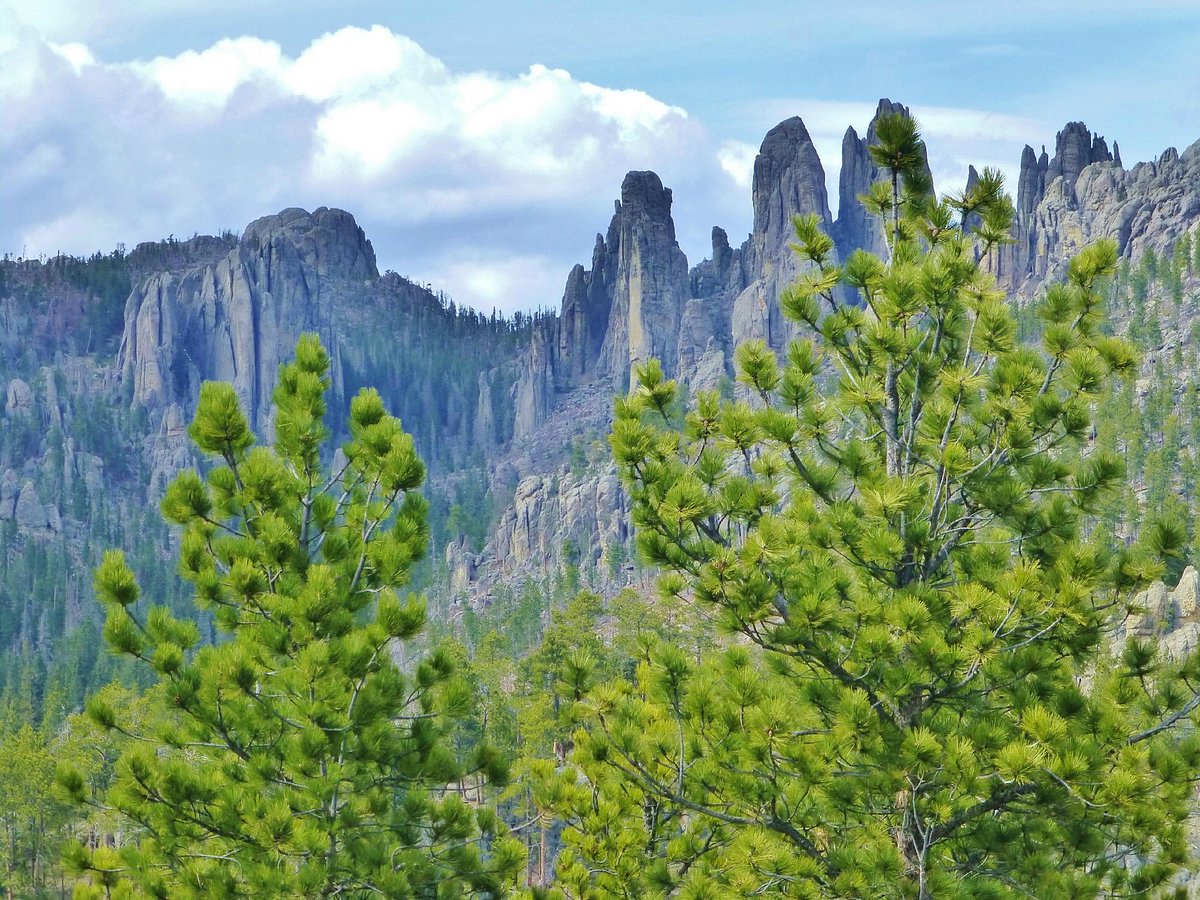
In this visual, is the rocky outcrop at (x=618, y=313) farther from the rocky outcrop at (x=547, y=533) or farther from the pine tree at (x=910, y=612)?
the pine tree at (x=910, y=612)

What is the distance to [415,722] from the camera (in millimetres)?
11766

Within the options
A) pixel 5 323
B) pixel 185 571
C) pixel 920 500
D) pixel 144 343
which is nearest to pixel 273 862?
pixel 185 571

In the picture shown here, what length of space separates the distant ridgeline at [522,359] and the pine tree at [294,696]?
96.1m

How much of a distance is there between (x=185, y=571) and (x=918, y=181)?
7419 millimetres

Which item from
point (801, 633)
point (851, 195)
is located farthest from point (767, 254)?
point (801, 633)

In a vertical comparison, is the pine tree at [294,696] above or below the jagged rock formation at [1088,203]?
below

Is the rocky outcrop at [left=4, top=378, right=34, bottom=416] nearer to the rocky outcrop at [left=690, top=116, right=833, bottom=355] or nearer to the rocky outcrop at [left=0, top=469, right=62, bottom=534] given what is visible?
the rocky outcrop at [left=0, top=469, right=62, bottom=534]

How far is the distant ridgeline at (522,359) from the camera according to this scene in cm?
13375

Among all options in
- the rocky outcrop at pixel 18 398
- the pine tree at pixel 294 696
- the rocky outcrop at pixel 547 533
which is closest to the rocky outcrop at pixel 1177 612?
the pine tree at pixel 294 696

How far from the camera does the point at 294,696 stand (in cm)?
1057

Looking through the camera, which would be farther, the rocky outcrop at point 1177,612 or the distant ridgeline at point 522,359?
the distant ridgeline at point 522,359

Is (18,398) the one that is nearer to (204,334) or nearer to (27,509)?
(27,509)

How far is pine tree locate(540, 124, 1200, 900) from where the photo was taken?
9906 mm

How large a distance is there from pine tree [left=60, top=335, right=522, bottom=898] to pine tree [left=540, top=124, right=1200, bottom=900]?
1.53 meters
